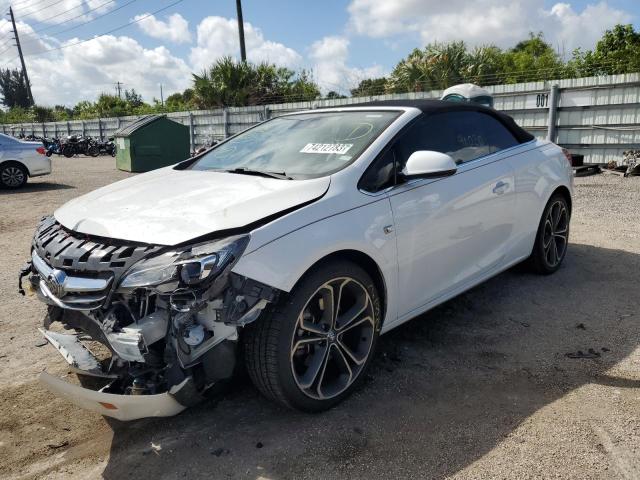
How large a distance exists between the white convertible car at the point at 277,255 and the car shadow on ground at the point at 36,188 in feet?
32.5

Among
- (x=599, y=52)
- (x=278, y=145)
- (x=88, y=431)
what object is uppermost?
(x=599, y=52)

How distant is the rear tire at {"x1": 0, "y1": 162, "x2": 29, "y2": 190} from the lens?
12.2m

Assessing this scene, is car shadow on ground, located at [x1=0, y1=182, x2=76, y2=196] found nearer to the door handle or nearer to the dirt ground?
the dirt ground

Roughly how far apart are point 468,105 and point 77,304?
306 centimetres

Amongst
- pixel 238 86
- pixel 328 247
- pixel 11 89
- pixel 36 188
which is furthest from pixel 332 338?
pixel 11 89

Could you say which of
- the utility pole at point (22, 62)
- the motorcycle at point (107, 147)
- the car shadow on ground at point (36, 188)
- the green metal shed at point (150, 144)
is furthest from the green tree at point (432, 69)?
the utility pole at point (22, 62)

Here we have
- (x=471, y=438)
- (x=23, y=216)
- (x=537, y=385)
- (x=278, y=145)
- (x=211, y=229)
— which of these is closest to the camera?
(x=211, y=229)

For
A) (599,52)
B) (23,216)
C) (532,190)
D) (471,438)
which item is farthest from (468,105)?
(599,52)

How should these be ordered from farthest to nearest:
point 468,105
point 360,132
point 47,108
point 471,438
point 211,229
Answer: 1. point 47,108
2. point 468,105
3. point 360,132
4. point 471,438
5. point 211,229

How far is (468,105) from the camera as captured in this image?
4012 mm

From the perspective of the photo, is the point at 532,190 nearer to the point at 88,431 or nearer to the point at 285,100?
the point at 88,431

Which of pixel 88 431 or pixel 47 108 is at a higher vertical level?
pixel 47 108

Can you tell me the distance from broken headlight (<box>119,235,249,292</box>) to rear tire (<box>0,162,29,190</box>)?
12.0 m

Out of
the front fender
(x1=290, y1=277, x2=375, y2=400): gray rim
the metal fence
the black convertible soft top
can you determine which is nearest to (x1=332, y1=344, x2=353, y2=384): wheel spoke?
(x1=290, y1=277, x2=375, y2=400): gray rim
